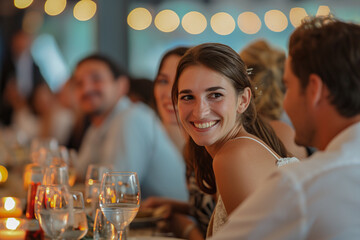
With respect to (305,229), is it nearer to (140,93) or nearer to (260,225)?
(260,225)

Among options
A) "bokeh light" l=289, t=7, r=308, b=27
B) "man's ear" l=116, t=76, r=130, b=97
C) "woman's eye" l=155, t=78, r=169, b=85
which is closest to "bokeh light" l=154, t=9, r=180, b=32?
"bokeh light" l=289, t=7, r=308, b=27

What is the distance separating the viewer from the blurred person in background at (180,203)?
2363 mm

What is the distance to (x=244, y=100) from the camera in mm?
1716

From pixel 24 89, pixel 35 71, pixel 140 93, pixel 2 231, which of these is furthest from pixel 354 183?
pixel 24 89

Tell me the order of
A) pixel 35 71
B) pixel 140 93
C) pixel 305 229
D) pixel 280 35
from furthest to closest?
pixel 35 71 → pixel 280 35 → pixel 140 93 → pixel 305 229

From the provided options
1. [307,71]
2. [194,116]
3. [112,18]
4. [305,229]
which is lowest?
[305,229]

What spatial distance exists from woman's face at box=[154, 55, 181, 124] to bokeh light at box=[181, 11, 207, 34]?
3.33 metres

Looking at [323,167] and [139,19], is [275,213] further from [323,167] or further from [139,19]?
[139,19]

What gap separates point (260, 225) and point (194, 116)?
680mm

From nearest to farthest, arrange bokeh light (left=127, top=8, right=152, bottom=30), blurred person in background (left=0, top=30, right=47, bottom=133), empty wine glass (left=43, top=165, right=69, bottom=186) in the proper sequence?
empty wine glass (left=43, top=165, right=69, bottom=186)
bokeh light (left=127, top=8, right=152, bottom=30)
blurred person in background (left=0, top=30, right=47, bottom=133)

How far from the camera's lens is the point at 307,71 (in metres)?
1.18

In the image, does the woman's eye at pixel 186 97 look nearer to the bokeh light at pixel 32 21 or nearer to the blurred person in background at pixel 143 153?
the blurred person in background at pixel 143 153

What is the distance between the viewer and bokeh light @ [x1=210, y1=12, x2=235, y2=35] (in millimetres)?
5887

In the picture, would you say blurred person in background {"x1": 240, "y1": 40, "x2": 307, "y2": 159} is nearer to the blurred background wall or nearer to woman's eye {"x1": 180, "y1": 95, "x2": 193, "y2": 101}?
A: woman's eye {"x1": 180, "y1": 95, "x2": 193, "y2": 101}
